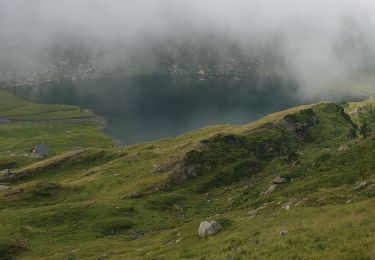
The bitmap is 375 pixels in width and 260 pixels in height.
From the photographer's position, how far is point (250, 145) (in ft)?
438

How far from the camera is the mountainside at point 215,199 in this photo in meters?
33.8

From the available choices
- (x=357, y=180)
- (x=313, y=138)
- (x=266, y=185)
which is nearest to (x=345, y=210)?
(x=357, y=180)

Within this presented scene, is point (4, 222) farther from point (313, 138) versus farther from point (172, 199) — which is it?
point (313, 138)

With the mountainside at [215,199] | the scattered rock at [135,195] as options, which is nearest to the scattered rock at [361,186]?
the mountainside at [215,199]

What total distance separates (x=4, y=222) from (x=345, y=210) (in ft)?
214

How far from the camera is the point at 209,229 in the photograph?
156ft

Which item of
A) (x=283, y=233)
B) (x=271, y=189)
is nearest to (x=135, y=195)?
(x=271, y=189)

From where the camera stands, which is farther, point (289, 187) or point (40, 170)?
point (40, 170)

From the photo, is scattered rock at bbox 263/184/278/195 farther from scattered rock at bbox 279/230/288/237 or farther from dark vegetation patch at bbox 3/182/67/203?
dark vegetation patch at bbox 3/182/67/203

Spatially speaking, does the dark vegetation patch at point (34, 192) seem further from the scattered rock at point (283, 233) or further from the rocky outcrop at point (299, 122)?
the scattered rock at point (283, 233)

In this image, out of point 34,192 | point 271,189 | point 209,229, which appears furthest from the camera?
point 34,192

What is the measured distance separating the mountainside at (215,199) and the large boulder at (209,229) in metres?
0.62

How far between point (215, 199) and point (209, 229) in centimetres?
5416

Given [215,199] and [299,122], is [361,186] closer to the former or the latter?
[215,199]
